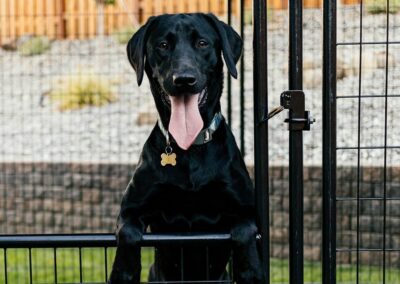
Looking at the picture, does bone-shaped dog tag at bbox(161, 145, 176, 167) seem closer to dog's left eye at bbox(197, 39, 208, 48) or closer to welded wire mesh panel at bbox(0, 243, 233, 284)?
dog's left eye at bbox(197, 39, 208, 48)

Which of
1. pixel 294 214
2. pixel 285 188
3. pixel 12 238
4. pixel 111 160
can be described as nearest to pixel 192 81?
pixel 294 214

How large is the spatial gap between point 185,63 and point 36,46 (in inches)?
180

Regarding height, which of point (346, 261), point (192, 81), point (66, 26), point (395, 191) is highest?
point (66, 26)

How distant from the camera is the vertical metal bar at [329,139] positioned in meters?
2.74

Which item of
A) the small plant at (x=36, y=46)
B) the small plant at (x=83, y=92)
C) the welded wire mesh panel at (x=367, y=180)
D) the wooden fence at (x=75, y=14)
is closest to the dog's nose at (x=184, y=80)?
the welded wire mesh panel at (x=367, y=180)

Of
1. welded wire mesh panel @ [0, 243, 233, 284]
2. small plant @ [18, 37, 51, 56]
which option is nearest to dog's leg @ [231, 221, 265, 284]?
welded wire mesh panel @ [0, 243, 233, 284]

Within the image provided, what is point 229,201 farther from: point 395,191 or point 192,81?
point 395,191

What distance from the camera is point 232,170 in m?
3.14

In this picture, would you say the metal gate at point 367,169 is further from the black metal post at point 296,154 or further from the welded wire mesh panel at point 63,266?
the black metal post at point 296,154

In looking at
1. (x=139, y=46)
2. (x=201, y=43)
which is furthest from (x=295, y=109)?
(x=139, y=46)

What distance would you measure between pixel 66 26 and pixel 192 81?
420 cm

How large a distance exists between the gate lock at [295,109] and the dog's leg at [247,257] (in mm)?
413

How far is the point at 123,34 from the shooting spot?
7.28 metres

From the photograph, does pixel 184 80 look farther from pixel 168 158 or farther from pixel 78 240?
pixel 78 240
